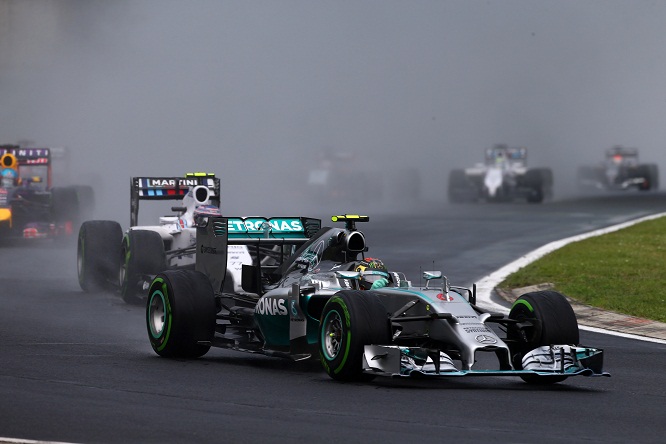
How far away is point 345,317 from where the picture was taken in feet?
35.4

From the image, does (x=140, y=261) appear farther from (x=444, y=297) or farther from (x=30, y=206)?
(x=30, y=206)

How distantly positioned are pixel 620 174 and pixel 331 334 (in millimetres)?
52440

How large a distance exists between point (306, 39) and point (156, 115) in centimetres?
796

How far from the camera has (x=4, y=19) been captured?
4781 cm

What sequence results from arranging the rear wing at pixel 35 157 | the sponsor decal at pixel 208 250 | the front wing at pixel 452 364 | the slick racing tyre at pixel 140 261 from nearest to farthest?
the front wing at pixel 452 364 < the sponsor decal at pixel 208 250 < the slick racing tyre at pixel 140 261 < the rear wing at pixel 35 157

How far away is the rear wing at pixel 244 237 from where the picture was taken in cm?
1347

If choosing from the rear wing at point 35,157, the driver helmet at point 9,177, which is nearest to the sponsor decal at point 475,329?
the driver helmet at point 9,177

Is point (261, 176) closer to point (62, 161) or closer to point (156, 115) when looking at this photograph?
point (156, 115)

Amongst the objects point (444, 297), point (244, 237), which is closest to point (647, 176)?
point (244, 237)

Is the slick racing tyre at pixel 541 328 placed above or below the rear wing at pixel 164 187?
below

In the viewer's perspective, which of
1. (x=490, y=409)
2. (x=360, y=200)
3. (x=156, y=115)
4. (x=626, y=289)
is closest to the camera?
(x=490, y=409)

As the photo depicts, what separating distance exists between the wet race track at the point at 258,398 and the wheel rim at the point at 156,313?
1.18ft

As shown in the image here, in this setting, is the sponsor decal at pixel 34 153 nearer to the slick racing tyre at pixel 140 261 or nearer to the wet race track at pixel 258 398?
the slick racing tyre at pixel 140 261

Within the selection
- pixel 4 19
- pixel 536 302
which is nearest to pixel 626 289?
pixel 536 302
